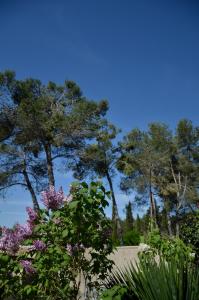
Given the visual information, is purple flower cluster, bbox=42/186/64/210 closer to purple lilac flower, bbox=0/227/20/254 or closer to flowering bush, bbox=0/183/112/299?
flowering bush, bbox=0/183/112/299

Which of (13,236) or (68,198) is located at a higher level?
(68,198)

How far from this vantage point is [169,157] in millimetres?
30625

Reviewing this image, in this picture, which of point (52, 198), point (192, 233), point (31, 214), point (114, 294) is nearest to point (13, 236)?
point (31, 214)

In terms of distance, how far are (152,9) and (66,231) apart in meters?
3.24

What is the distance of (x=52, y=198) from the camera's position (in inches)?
113

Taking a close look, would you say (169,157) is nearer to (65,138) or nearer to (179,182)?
(179,182)

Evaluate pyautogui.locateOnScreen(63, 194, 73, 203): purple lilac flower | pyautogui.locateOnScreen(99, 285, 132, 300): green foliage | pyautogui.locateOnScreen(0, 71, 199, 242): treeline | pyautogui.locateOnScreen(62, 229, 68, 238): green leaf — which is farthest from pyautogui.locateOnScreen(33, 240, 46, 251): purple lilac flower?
pyautogui.locateOnScreen(0, 71, 199, 242): treeline


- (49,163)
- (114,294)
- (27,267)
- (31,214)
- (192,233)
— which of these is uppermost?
(49,163)

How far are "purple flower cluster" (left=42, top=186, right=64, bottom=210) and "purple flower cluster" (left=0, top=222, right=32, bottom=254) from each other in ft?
0.84

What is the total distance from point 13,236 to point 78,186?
2.18 ft

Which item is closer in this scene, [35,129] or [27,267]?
[27,267]

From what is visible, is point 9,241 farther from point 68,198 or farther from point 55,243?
point 68,198

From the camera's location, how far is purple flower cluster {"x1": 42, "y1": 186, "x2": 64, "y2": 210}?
2.86 meters

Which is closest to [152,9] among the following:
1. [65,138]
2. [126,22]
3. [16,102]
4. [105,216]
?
[126,22]
